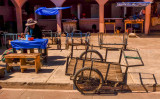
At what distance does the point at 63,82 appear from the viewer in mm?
5473

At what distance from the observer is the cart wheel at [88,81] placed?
16.0 feet

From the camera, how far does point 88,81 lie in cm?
512

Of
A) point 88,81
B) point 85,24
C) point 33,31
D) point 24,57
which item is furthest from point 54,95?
point 85,24

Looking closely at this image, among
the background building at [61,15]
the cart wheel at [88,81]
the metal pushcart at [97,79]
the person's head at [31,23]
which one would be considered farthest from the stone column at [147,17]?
the cart wheel at [88,81]

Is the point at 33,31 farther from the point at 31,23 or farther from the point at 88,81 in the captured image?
the point at 88,81

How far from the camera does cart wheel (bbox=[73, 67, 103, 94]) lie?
4866 millimetres

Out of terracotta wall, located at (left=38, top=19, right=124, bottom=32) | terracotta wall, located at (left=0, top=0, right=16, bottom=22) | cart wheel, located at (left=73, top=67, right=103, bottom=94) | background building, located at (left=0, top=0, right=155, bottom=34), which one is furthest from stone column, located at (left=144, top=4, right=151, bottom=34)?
terracotta wall, located at (left=0, top=0, right=16, bottom=22)

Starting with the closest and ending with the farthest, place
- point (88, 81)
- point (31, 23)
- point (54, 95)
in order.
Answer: point (54, 95) < point (88, 81) < point (31, 23)

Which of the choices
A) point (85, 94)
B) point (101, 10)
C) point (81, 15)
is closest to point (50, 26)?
point (81, 15)

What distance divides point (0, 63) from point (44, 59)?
5.77 feet

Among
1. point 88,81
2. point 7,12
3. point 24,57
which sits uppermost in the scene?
point 7,12

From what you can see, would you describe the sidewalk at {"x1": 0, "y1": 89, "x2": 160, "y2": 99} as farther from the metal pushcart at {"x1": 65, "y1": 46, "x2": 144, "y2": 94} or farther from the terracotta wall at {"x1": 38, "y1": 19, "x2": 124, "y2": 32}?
the terracotta wall at {"x1": 38, "y1": 19, "x2": 124, "y2": 32}

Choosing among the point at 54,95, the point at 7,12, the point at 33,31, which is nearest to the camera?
the point at 54,95

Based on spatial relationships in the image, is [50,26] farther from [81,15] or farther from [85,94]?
[85,94]
